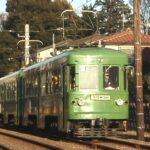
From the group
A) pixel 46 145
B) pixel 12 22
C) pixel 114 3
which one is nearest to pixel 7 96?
pixel 46 145

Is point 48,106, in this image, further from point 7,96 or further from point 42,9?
point 42,9

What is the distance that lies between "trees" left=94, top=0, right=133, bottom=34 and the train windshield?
65.4 m

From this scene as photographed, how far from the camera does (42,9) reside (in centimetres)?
9781

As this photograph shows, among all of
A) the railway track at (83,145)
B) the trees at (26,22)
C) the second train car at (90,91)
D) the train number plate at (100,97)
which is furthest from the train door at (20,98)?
the trees at (26,22)

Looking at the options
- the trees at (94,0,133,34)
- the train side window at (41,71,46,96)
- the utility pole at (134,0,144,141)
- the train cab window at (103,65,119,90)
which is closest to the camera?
the train cab window at (103,65,119,90)

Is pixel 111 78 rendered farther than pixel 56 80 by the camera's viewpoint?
No

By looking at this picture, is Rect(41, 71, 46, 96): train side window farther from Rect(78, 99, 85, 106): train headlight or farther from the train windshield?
Rect(78, 99, 85, 106): train headlight

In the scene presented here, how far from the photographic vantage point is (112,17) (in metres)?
101

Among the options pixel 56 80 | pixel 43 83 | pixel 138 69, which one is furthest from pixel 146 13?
pixel 56 80

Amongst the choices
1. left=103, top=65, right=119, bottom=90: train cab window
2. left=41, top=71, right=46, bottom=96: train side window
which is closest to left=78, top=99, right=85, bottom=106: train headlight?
left=103, top=65, right=119, bottom=90: train cab window

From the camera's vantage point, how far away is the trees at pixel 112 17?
311 ft

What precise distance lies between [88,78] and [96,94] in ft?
1.88

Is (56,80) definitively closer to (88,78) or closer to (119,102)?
(88,78)

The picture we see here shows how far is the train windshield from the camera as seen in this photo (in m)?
22.5
